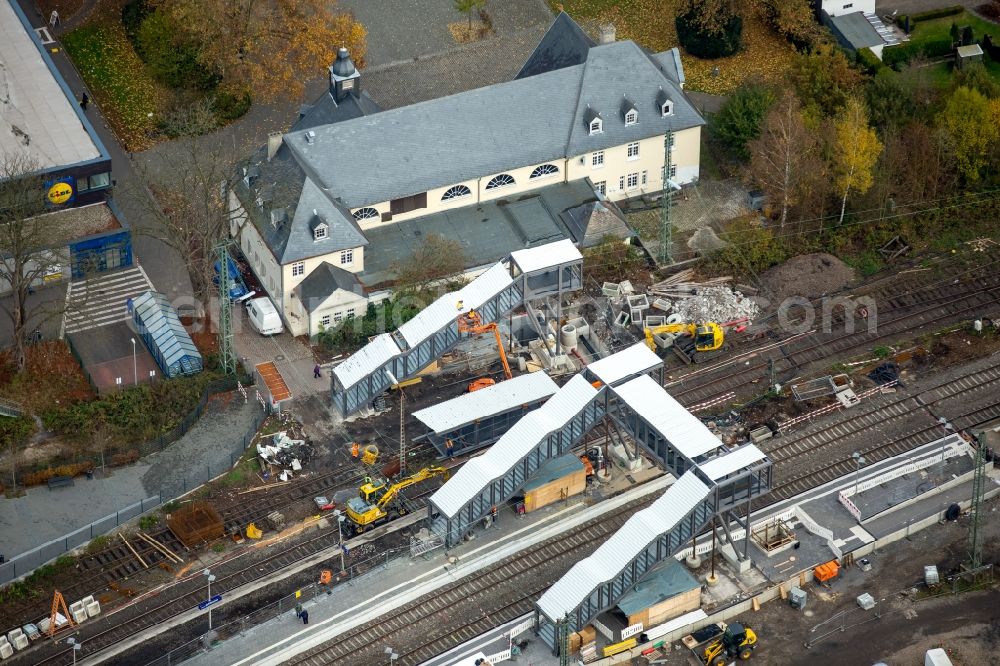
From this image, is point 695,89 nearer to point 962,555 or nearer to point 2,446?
point 962,555

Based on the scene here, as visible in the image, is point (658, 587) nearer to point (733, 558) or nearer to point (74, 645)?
point (733, 558)

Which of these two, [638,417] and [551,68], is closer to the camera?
[638,417]

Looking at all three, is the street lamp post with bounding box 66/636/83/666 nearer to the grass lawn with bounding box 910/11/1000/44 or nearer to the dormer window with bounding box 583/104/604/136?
the dormer window with bounding box 583/104/604/136

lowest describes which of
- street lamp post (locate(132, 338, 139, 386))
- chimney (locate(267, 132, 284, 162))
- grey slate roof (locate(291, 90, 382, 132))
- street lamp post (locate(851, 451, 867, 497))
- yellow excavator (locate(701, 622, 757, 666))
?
street lamp post (locate(851, 451, 867, 497))

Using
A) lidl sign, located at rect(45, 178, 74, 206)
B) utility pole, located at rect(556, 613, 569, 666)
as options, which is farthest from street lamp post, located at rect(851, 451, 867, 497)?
lidl sign, located at rect(45, 178, 74, 206)

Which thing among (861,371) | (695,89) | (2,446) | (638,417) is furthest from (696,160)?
(2,446)
